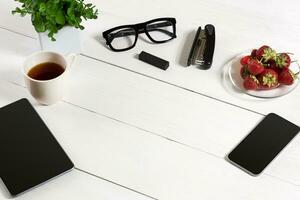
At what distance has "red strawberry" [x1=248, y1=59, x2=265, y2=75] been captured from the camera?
3.34 ft

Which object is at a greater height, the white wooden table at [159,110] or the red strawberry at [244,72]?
the red strawberry at [244,72]

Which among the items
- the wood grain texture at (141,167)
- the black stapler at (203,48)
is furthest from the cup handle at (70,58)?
the black stapler at (203,48)

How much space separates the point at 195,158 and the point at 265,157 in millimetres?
142

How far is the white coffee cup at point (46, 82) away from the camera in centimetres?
95

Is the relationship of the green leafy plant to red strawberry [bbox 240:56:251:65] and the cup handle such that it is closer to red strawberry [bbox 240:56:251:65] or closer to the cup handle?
the cup handle

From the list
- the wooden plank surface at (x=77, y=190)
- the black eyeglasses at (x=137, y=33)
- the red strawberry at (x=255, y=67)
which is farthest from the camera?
the black eyeglasses at (x=137, y=33)

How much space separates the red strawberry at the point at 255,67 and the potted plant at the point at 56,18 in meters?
0.36

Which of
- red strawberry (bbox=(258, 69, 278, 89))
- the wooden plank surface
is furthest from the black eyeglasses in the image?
the wooden plank surface

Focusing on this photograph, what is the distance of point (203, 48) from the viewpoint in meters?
1.12

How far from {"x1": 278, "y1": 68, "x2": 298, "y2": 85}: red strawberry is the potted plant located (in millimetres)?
438

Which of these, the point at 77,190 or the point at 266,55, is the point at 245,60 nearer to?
the point at 266,55

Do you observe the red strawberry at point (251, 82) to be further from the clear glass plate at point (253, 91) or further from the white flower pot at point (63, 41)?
the white flower pot at point (63, 41)

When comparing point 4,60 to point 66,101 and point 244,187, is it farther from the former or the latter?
point 244,187

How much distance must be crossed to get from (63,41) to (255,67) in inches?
17.0
